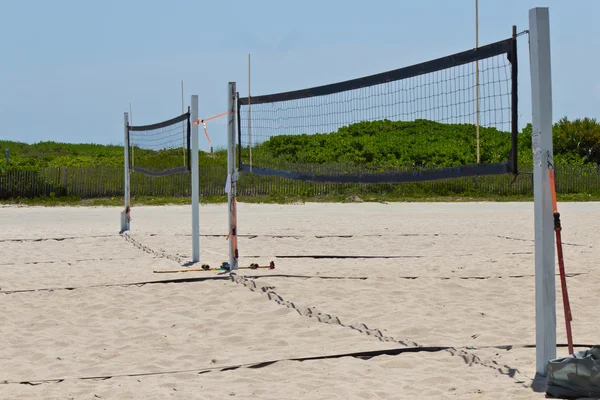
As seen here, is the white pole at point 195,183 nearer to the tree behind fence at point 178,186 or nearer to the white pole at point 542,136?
the white pole at point 542,136

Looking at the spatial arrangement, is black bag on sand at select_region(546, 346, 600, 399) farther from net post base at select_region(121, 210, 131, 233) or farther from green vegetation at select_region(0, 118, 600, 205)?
green vegetation at select_region(0, 118, 600, 205)

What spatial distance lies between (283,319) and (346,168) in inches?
1067

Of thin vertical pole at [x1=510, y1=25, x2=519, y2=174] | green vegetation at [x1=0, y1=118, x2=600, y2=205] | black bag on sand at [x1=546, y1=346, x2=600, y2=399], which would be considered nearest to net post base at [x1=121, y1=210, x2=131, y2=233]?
green vegetation at [x1=0, y1=118, x2=600, y2=205]

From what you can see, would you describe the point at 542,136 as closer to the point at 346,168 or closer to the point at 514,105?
the point at 514,105

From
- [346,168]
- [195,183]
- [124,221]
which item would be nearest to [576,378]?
[195,183]

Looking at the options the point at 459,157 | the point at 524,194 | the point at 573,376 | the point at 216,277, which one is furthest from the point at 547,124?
the point at 459,157

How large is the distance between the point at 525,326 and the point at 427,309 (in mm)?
875

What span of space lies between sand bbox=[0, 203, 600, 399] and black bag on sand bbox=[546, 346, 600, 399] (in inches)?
5.8

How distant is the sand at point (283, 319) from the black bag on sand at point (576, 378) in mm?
149

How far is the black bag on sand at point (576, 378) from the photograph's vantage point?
4141 millimetres

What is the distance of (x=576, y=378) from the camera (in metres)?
4.15

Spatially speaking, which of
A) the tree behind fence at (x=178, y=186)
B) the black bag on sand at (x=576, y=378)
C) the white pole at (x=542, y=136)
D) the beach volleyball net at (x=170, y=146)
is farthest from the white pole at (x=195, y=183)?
the tree behind fence at (x=178, y=186)

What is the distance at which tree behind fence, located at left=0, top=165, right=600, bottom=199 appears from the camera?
97.8ft

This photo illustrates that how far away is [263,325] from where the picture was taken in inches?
247
